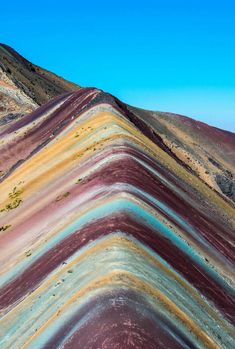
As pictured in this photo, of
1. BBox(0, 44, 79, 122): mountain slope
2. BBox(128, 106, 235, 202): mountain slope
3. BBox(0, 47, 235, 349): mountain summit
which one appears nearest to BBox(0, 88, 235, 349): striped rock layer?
BBox(0, 47, 235, 349): mountain summit

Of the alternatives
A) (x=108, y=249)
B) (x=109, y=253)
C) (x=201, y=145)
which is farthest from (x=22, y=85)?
(x=109, y=253)

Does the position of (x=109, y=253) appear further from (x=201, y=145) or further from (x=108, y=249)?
(x=201, y=145)

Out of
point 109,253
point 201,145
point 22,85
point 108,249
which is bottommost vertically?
point 109,253

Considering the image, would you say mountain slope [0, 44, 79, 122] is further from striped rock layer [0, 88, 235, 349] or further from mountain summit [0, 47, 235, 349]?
striped rock layer [0, 88, 235, 349]

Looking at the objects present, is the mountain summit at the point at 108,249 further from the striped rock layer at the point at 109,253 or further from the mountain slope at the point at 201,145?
the mountain slope at the point at 201,145

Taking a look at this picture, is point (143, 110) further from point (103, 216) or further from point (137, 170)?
point (103, 216)
